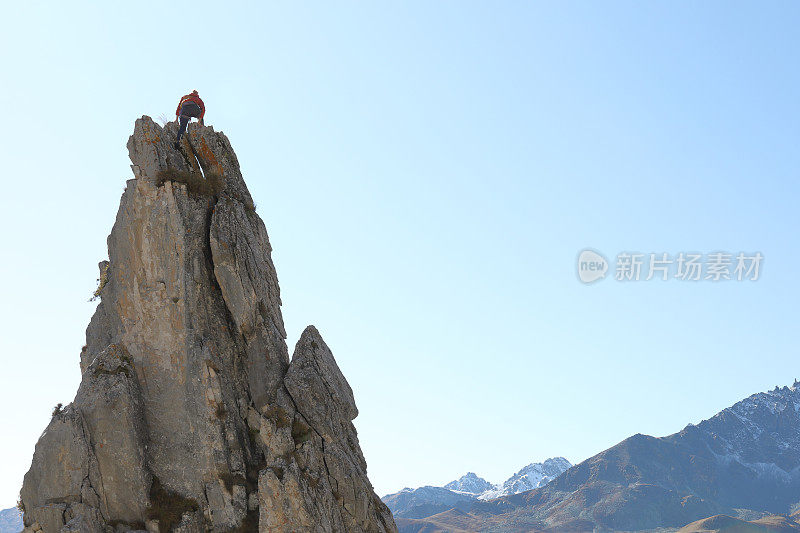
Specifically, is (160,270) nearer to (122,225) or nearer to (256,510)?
(122,225)

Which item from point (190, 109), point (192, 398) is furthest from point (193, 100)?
point (192, 398)

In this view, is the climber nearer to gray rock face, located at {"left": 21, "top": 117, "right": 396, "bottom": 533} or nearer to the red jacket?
the red jacket

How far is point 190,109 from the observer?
4706 cm

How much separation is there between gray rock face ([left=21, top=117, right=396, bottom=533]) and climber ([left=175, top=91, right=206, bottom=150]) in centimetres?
371

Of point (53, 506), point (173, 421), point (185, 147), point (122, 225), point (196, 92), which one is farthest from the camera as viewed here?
point (196, 92)

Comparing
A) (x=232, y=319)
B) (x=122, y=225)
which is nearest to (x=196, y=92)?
(x=122, y=225)

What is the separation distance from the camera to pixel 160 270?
129 ft

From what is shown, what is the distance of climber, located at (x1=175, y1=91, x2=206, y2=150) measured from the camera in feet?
153

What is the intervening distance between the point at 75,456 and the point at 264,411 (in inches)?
377

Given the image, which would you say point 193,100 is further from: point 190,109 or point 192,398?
point 192,398

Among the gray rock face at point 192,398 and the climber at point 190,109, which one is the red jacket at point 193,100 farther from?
the gray rock face at point 192,398

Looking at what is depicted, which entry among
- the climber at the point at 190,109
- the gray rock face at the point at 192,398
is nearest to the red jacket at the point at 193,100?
the climber at the point at 190,109

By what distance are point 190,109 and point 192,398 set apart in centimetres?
1986

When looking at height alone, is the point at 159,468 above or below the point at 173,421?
below
